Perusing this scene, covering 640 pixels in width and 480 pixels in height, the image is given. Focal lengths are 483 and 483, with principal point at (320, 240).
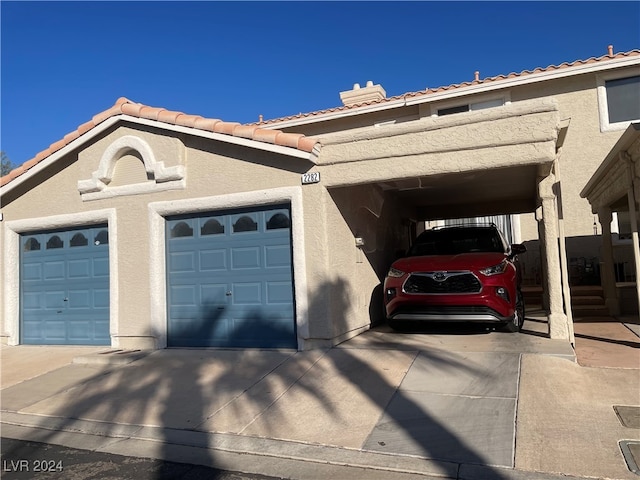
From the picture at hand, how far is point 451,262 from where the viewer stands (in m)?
7.35

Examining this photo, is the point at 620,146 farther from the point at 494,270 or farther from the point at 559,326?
the point at 559,326

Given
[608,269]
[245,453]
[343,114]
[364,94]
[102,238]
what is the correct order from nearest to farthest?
[245,453] → [102,238] → [608,269] → [343,114] → [364,94]

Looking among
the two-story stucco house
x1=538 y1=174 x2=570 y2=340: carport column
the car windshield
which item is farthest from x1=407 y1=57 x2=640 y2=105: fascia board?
x1=538 y1=174 x2=570 y2=340: carport column

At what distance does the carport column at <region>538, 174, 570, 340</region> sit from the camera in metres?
6.74

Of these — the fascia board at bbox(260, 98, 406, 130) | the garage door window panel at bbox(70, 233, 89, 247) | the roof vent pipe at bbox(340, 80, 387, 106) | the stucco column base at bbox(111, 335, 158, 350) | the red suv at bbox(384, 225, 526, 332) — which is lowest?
the stucco column base at bbox(111, 335, 158, 350)

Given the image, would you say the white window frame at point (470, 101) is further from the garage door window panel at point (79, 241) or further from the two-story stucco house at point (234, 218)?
the garage door window panel at point (79, 241)

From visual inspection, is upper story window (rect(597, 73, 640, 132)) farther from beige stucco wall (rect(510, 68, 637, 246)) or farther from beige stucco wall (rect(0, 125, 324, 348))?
beige stucco wall (rect(0, 125, 324, 348))

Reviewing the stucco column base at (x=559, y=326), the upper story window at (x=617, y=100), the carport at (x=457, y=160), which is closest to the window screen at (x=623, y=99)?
the upper story window at (x=617, y=100)

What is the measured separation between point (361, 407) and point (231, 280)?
3.50 meters

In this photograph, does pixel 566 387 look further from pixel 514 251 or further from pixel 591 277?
Result: pixel 591 277

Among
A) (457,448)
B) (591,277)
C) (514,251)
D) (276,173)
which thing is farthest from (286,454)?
(591,277)

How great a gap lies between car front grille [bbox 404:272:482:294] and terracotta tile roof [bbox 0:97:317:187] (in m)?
2.55

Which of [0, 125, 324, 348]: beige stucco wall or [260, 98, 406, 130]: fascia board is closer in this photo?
[0, 125, 324, 348]: beige stucco wall

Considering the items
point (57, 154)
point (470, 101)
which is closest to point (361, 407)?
point (57, 154)
